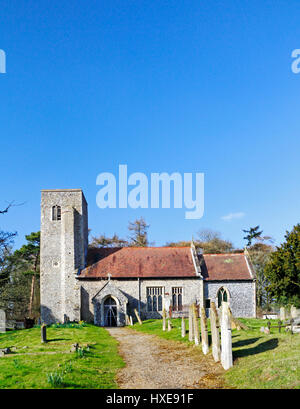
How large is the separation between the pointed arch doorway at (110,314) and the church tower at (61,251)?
2242 mm

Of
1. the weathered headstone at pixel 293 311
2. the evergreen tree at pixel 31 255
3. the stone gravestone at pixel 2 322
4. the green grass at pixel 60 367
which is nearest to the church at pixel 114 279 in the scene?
the stone gravestone at pixel 2 322

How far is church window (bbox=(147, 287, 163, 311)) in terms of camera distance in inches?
1262

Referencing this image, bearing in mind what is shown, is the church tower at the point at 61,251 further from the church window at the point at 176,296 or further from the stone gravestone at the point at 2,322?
the church window at the point at 176,296

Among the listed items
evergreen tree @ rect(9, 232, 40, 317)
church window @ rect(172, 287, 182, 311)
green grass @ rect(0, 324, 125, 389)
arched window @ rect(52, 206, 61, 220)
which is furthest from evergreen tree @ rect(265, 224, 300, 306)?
evergreen tree @ rect(9, 232, 40, 317)

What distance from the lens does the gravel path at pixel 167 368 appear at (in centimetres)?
994

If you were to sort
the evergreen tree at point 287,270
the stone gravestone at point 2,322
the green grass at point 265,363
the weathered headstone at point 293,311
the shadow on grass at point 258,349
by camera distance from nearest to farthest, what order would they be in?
the green grass at point 265,363 → the shadow on grass at point 258,349 → the evergreen tree at point 287,270 → the weathered headstone at point 293,311 → the stone gravestone at point 2,322

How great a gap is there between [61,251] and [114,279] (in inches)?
209

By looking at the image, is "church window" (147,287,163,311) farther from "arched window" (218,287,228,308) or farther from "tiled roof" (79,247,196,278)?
"arched window" (218,287,228,308)

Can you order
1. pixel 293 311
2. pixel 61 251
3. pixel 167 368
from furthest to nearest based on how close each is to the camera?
pixel 61 251 < pixel 293 311 < pixel 167 368

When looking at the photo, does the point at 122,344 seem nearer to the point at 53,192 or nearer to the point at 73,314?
the point at 73,314

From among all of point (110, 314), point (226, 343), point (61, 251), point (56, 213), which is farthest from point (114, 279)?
point (226, 343)

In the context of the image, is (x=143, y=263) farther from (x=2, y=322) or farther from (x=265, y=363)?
(x=265, y=363)

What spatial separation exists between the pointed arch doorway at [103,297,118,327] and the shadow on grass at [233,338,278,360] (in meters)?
19.3

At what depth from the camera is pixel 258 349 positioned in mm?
12484
